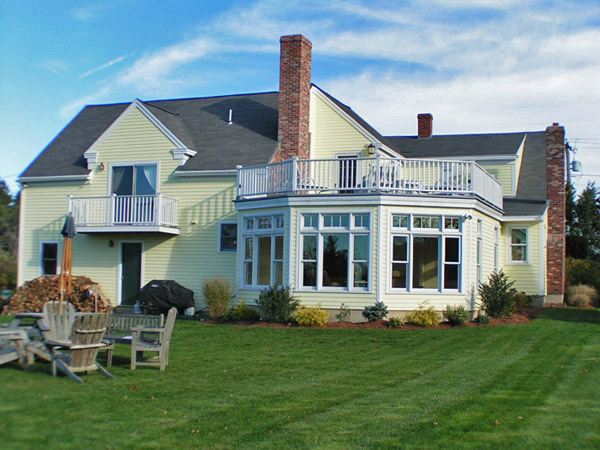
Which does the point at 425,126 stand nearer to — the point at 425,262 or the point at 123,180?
the point at 425,262

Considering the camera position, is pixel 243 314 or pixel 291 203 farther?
pixel 243 314

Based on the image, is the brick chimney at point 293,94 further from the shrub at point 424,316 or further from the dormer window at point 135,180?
the shrub at point 424,316

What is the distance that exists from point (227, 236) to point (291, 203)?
4471mm

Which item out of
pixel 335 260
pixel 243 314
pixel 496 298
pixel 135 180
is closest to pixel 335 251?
pixel 335 260

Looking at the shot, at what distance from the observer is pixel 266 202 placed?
18.3m

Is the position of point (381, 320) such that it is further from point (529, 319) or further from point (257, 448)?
point (257, 448)

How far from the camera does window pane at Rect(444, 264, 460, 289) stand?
17359mm

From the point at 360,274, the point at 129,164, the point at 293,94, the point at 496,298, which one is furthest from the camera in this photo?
the point at 129,164

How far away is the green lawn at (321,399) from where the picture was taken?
6.52 metres

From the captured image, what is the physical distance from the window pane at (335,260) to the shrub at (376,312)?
1007 millimetres

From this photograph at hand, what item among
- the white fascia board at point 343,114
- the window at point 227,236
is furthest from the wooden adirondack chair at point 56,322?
the white fascia board at point 343,114

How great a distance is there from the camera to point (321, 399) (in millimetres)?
8367

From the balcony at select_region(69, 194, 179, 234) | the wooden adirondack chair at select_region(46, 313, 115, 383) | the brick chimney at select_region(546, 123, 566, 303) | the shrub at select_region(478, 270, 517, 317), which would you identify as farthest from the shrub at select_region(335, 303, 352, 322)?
the brick chimney at select_region(546, 123, 566, 303)

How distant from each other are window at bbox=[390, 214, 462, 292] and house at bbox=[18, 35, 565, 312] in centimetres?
4
